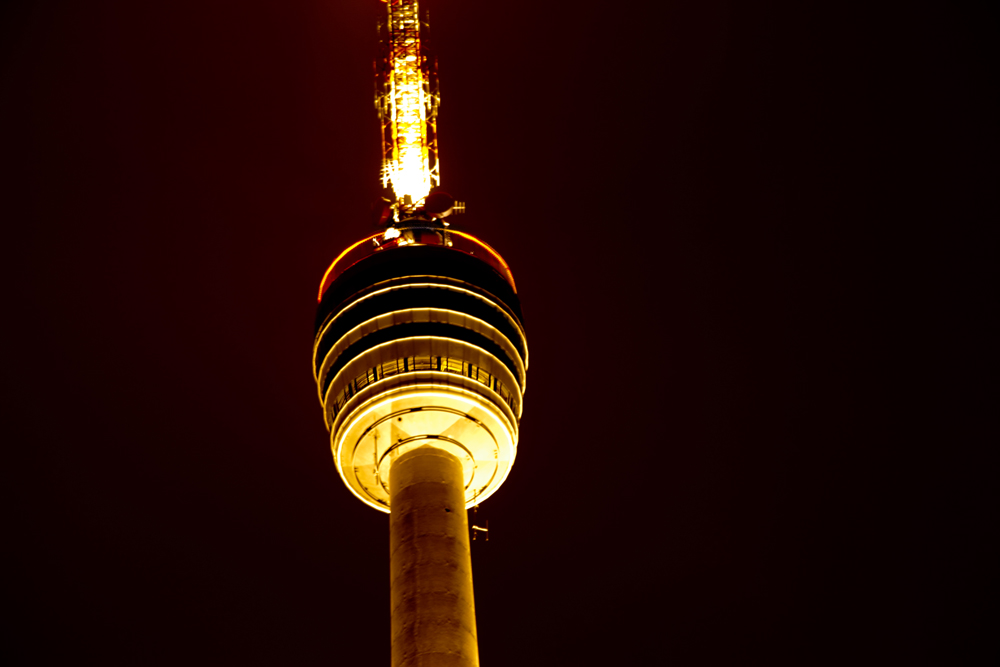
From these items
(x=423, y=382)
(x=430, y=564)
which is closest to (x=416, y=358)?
(x=423, y=382)

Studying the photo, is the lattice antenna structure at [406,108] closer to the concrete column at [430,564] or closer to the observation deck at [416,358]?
the observation deck at [416,358]

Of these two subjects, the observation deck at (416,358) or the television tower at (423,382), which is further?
the observation deck at (416,358)

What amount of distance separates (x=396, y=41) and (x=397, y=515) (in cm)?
2457

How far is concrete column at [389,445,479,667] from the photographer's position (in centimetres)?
3959

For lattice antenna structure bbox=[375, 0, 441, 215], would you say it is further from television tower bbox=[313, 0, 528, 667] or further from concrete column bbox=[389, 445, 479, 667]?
concrete column bbox=[389, 445, 479, 667]

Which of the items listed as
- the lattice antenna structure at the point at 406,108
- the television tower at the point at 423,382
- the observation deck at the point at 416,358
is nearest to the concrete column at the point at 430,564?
the television tower at the point at 423,382

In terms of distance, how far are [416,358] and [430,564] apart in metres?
8.46

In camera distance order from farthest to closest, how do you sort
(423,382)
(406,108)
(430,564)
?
(406,108), (423,382), (430,564)

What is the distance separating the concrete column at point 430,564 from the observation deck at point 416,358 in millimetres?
1398

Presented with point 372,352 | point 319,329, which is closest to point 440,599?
point 372,352

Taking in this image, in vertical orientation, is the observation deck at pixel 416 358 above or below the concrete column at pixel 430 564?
above

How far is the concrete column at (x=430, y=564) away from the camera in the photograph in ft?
130

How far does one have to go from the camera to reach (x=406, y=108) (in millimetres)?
55469

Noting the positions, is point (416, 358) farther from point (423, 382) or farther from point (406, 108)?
point (406, 108)
